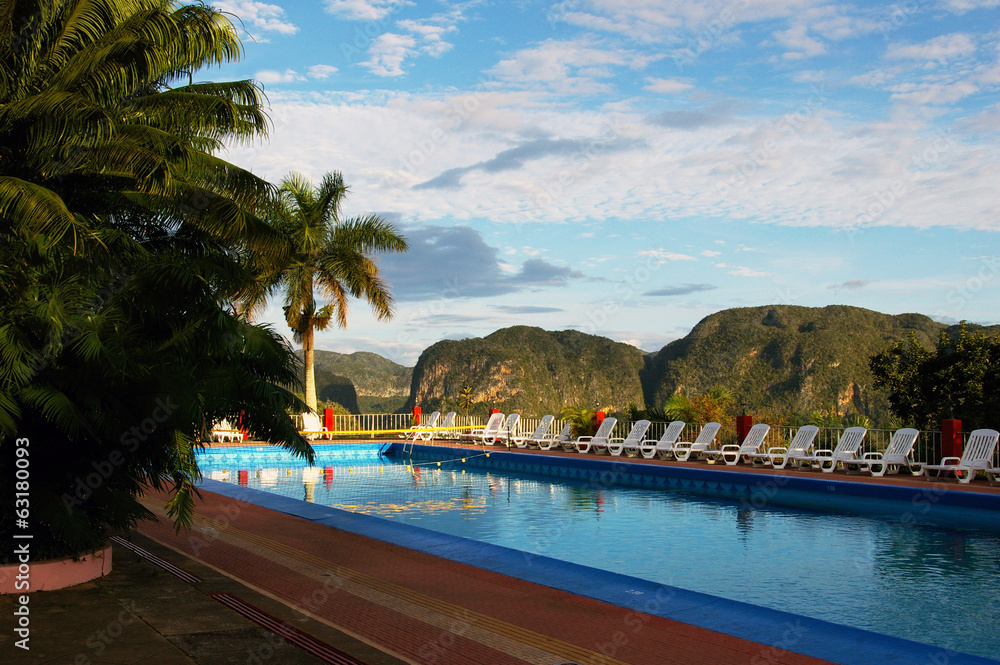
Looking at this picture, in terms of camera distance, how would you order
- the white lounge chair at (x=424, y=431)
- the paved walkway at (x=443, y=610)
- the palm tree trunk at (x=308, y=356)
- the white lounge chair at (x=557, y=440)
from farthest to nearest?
the white lounge chair at (x=424, y=431) → the palm tree trunk at (x=308, y=356) → the white lounge chair at (x=557, y=440) → the paved walkway at (x=443, y=610)

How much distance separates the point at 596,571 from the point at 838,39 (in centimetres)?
882

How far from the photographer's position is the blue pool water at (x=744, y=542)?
6.87 metres

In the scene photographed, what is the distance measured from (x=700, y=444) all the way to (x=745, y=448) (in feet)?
3.98

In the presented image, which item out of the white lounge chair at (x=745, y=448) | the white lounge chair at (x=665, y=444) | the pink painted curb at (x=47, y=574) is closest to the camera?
the pink painted curb at (x=47, y=574)

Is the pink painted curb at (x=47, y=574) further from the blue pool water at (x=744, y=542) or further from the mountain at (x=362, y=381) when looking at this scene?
the mountain at (x=362, y=381)

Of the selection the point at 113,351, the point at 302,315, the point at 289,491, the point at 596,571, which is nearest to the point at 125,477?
the point at 113,351

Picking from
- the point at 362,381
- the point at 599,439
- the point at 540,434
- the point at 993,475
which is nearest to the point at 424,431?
the point at 540,434

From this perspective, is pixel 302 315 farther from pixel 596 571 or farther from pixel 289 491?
pixel 596 571

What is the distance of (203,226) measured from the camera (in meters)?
8.08

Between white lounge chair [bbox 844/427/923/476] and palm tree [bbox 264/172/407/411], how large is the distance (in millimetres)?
13320

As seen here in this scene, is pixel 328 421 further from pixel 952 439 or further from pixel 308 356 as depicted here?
pixel 952 439

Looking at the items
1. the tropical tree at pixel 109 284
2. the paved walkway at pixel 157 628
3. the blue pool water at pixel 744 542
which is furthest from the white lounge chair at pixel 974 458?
the paved walkway at pixel 157 628

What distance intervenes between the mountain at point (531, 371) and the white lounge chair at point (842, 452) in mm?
41989

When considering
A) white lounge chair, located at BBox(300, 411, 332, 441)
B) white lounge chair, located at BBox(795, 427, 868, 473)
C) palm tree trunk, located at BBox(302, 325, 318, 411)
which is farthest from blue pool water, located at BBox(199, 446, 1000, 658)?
palm tree trunk, located at BBox(302, 325, 318, 411)
